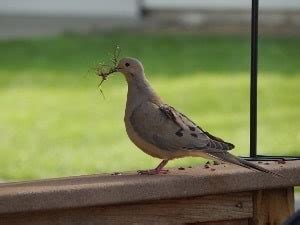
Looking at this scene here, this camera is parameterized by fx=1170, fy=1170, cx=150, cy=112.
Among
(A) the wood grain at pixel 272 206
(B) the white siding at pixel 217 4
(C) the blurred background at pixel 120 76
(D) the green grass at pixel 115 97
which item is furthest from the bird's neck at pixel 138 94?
(B) the white siding at pixel 217 4

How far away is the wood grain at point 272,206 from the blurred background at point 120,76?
462 cm

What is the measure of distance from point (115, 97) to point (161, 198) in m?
8.52

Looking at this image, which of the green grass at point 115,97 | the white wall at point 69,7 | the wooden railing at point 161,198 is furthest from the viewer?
the white wall at point 69,7

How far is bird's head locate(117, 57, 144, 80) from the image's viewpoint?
332 cm

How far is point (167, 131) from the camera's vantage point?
3293 mm

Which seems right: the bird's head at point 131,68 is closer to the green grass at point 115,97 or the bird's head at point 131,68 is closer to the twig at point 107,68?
the twig at point 107,68

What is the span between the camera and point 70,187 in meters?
3.07

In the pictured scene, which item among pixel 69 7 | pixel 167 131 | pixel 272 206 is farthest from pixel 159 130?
pixel 69 7

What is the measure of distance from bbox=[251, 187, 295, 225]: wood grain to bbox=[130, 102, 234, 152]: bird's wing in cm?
19

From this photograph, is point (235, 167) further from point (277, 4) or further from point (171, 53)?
point (277, 4)

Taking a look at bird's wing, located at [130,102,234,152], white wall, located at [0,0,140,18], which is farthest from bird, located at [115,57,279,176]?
→ white wall, located at [0,0,140,18]

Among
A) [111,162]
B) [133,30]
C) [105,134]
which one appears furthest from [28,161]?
[133,30]

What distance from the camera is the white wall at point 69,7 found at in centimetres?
1772

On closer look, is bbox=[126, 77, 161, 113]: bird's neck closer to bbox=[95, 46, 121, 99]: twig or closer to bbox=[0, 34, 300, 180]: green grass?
bbox=[95, 46, 121, 99]: twig
